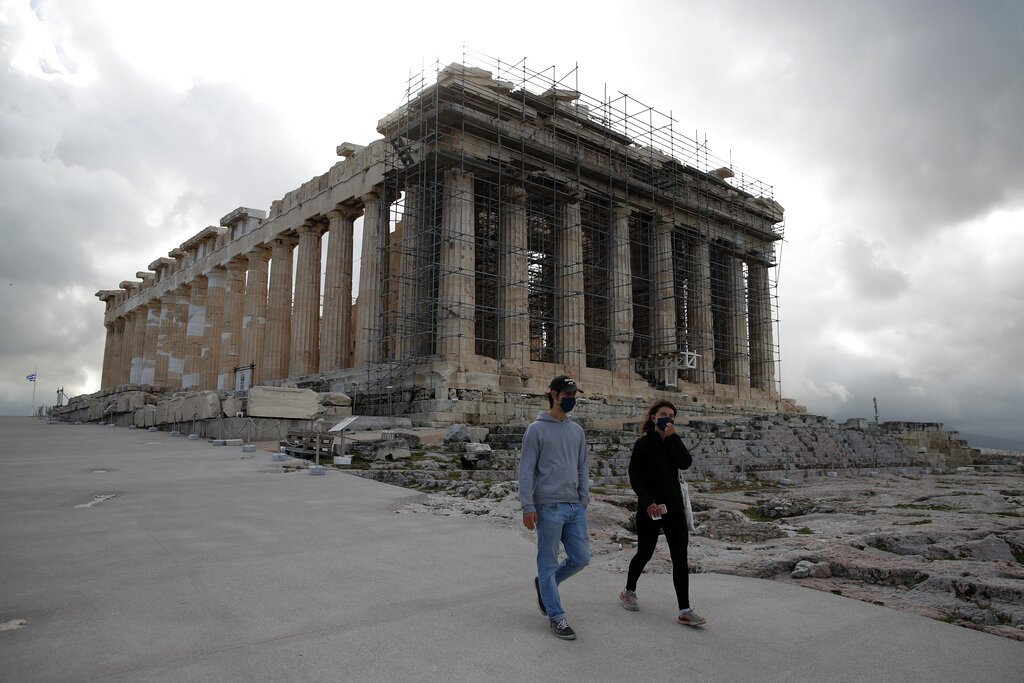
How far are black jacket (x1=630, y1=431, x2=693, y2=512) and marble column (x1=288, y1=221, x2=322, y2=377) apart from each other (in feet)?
86.6

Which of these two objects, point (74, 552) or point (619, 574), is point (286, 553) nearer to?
point (74, 552)

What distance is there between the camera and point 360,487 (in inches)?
362

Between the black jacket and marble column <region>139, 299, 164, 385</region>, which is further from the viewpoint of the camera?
marble column <region>139, 299, 164, 385</region>

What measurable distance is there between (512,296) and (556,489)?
71.5 ft

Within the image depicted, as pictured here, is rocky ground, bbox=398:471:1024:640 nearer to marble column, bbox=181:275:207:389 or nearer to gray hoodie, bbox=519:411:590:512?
gray hoodie, bbox=519:411:590:512

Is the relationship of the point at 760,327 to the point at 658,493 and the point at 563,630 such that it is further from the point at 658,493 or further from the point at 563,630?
the point at 563,630

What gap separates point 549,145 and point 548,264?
19.4 ft

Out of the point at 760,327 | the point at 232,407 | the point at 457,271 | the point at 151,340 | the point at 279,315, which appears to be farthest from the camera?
the point at 151,340

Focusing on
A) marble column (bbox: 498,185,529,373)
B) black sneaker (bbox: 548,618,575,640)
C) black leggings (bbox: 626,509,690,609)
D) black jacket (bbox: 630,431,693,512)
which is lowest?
black sneaker (bbox: 548,618,575,640)

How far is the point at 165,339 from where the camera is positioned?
44312 millimetres

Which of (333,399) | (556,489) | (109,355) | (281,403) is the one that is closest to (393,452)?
(281,403)

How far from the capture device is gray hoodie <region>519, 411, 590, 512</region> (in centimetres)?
420

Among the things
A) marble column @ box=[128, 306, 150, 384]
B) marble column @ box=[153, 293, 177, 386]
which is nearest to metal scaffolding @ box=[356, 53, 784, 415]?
marble column @ box=[153, 293, 177, 386]

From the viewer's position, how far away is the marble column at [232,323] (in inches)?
1380
